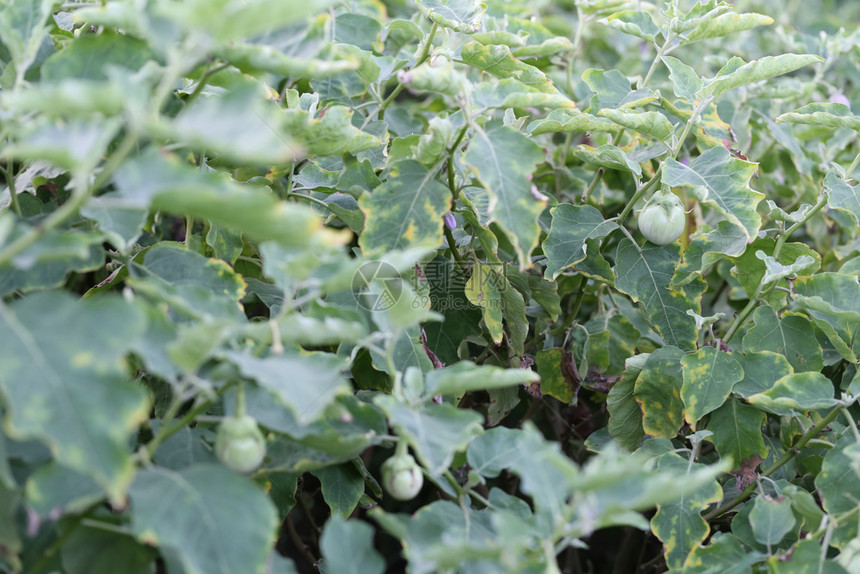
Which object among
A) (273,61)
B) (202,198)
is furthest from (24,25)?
(202,198)

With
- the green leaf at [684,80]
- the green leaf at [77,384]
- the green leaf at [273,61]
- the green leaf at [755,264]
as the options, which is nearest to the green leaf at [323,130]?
the green leaf at [273,61]

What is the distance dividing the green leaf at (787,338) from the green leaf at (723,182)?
5.6 inches

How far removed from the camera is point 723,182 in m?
0.96

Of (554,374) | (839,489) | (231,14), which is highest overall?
(231,14)

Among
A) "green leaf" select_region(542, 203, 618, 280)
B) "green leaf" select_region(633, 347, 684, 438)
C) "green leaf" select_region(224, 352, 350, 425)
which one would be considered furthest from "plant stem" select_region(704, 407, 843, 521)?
"green leaf" select_region(224, 352, 350, 425)

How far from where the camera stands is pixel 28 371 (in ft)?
1.70

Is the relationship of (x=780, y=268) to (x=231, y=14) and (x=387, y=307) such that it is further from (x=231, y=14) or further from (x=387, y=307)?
(x=231, y=14)

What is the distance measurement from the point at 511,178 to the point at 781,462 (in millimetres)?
524

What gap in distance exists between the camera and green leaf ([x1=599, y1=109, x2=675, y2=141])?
3.03 feet

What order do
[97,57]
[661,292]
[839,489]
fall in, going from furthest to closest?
[661,292]
[839,489]
[97,57]

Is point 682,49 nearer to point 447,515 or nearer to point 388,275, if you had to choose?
point 388,275

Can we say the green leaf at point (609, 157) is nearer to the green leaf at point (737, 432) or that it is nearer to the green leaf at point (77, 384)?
the green leaf at point (737, 432)

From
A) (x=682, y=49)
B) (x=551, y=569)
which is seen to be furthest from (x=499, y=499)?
(x=682, y=49)

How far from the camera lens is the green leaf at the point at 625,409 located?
1.03 metres
